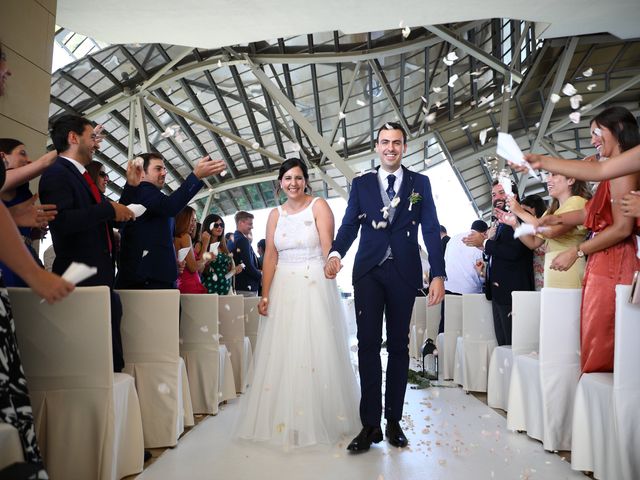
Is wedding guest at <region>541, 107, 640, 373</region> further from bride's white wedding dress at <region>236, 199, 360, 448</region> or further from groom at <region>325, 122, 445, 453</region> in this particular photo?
bride's white wedding dress at <region>236, 199, 360, 448</region>

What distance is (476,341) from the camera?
532cm

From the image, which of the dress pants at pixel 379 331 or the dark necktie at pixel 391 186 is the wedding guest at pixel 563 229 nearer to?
the dark necktie at pixel 391 186

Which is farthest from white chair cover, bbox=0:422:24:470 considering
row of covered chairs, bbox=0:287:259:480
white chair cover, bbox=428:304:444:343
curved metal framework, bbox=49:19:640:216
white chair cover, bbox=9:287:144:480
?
curved metal framework, bbox=49:19:640:216

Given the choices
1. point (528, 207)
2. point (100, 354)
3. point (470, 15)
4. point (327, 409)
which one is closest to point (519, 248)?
point (528, 207)

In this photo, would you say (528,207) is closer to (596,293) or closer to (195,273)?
(596,293)

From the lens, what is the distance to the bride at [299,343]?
134 inches

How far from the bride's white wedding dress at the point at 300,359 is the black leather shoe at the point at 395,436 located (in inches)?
11.8

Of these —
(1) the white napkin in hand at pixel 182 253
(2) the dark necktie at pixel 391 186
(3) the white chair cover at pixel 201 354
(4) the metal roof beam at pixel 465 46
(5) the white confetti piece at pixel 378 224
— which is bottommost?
(3) the white chair cover at pixel 201 354

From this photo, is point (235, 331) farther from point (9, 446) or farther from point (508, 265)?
point (9, 446)

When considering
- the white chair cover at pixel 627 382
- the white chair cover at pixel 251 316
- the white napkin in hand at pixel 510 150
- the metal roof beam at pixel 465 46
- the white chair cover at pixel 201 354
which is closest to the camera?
the white napkin in hand at pixel 510 150

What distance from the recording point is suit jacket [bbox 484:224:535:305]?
465cm

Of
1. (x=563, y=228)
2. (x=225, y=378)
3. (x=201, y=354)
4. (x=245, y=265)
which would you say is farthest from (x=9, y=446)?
(x=245, y=265)

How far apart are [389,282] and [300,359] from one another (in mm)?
688

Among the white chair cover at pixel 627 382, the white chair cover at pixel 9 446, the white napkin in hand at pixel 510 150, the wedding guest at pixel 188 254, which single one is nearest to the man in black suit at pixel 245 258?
the wedding guest at pixel 188 254
